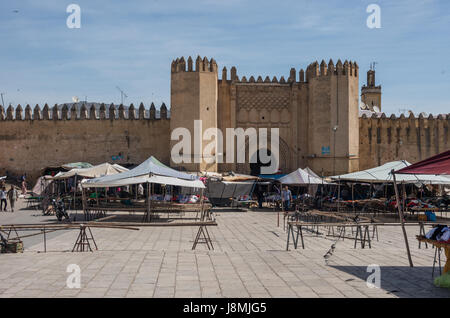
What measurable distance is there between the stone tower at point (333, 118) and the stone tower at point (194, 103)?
17.1 feet

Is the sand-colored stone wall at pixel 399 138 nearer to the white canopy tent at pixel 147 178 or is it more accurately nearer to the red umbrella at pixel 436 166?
the white canopy tent at pixel 147 178

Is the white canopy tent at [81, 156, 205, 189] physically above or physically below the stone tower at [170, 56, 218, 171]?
below

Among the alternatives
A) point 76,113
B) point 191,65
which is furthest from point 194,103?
point 76,113

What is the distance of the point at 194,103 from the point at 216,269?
18357mm

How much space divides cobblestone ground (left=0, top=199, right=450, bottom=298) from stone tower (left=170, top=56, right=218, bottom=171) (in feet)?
44.9

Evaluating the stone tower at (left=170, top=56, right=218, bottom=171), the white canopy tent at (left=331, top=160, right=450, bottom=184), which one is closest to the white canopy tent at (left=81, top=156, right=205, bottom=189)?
the white canopy tent at (left=331, top=160, right=450, bottom=184)

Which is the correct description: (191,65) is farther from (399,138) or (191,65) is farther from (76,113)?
(399,138)

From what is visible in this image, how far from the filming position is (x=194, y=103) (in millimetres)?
25062

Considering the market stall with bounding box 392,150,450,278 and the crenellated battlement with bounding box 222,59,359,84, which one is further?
the crenellated battlement with bounding box 222,59,359,84

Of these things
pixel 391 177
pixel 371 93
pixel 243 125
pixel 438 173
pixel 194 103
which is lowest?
pixel 391 177

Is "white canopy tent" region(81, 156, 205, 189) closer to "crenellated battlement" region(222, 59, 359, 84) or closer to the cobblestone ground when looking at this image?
the cobblestone ground

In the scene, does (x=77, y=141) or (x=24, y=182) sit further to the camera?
(x=77, y=141)

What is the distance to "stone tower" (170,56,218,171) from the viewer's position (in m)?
24.9
